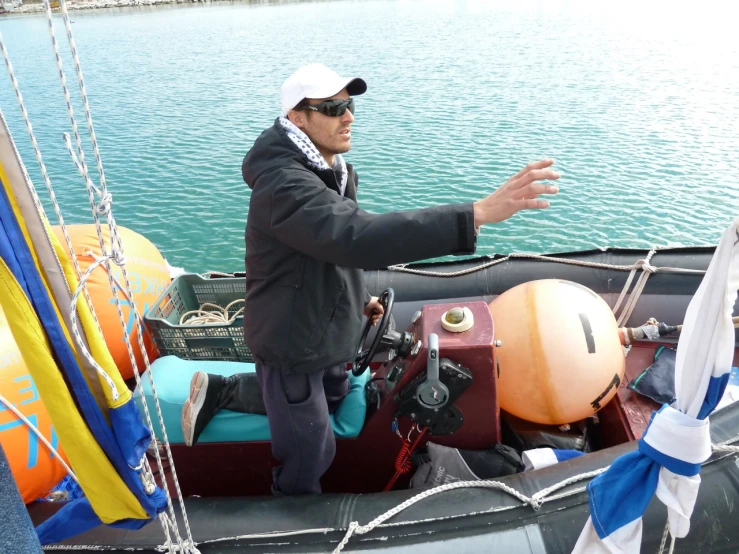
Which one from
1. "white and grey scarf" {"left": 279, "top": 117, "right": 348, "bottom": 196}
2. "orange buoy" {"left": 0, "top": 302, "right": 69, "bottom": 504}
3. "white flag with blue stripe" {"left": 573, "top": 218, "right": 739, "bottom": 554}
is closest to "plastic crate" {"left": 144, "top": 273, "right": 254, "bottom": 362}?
"orange buoy" {"left": 0, "top": 302, "right": 69, "bottom": 504}

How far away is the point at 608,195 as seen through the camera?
26.3 ft

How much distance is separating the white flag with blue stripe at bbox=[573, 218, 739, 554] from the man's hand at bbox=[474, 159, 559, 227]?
461 mm

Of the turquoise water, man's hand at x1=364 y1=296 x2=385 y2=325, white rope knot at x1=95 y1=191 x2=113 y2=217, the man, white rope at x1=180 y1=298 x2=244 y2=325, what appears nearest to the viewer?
white rope knot at x1=95 y1=191 x2=113 y2=217

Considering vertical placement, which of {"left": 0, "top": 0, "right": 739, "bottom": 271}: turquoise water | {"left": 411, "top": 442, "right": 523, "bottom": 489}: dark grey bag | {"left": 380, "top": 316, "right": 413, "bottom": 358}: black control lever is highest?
{"left": 380, "top": 316, "right": 413, "bottom": 358}: black control lever

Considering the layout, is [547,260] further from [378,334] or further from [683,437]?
[683,437]

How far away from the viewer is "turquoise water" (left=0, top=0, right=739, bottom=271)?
769 cm

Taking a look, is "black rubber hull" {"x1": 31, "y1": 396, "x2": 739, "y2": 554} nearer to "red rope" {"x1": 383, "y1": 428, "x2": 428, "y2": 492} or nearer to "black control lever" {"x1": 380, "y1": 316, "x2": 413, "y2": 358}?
"red rope" {"x1": 383, "y1": 428, "x2": 428, "y2": 492}

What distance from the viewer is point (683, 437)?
138cm

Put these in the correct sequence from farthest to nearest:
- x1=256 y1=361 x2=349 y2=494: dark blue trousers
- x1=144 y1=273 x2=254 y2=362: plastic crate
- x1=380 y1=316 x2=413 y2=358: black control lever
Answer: x1=144 y1=273 x2=254 y2=362: plastic crate < x1=380 y1=316 x2=413 y2=358: black control lever < x1=256 y1=361 x2=349 y2=494: dark blue trousers

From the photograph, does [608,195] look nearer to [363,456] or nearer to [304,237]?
[363,456]

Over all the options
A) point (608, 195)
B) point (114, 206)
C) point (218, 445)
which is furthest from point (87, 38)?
point (218, 445)

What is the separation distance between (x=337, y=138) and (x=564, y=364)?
1.34 metres

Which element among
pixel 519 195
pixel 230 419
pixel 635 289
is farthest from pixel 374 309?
pixel 635 289

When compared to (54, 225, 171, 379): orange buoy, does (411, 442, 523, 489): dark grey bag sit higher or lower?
lower
